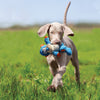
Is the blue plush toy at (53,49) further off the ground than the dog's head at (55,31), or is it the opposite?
the dog's head at (55,31)

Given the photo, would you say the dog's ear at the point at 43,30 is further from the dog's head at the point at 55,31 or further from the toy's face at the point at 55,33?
the toy's face at the point at 55,33

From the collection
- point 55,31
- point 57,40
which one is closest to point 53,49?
point 57,40

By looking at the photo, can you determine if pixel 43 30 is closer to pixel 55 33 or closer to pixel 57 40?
pixel 55 33

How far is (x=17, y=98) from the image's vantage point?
3.83 m

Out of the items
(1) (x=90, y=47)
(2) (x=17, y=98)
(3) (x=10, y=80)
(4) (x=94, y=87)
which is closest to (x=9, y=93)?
(2) (x=17, y=98)

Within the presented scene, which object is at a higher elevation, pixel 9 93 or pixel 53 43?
pixel 53 43

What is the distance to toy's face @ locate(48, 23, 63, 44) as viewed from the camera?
13.4 ft

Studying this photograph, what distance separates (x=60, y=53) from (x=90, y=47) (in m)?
9.90

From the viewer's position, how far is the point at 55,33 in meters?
4.16

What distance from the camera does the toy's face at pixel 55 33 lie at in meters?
4.10

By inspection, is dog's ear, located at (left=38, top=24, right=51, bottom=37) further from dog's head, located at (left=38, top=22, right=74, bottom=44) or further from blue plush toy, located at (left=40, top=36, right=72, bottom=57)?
blue plush toy, located at (left=40, top=36, right=72, bottom=57)

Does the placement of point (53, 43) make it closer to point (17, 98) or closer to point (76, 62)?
point (17, 98)

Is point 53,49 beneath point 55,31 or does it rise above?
beneath

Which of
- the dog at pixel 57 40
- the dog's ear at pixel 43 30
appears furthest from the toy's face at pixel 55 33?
the dog's ear at pixel 43 30
